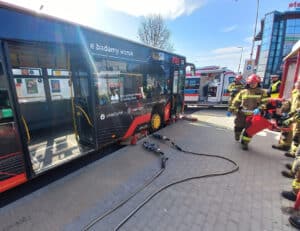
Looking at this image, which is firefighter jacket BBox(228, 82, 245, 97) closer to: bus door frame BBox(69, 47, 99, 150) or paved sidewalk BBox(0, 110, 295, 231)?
paved sidewalk BBox(0, 110, 295, 231)

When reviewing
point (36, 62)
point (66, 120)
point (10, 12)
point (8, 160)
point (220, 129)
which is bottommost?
point (220, 129)

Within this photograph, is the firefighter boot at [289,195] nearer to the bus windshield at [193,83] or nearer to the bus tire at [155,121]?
the bus tire at [155,121]

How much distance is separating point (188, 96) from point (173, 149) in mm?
8139

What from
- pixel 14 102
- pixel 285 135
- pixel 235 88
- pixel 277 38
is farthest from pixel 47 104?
pixel 277 38

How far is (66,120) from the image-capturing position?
20.1 ft

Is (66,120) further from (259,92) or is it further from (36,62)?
(259,92)

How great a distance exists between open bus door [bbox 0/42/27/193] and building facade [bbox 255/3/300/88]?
28.9 m

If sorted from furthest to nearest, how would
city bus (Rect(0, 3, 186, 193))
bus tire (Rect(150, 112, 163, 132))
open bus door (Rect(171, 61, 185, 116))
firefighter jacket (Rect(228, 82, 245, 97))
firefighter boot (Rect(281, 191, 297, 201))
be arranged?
1. firefighter jacket (Rect(228, 82, 245, 97))
2. open bus door (Rect(171, 61, 185, 116))
3. bus tire (Rect(150, 112, 163, 132))
4. firefighter boot (Rect(281, 191, 297, 201))
5. city bus (Rect(0, 3, 186, 193))

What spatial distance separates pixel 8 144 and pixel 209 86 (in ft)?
38.4

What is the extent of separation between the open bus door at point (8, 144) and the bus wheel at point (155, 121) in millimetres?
3815

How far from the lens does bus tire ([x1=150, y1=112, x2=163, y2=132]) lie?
18.5ft

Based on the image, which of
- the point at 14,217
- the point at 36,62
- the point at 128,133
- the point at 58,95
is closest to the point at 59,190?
the point at 14,217

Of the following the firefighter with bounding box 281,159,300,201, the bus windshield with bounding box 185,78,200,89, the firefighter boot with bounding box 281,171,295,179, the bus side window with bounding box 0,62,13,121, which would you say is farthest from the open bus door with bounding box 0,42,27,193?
the bus windshield with bounding box 185,78,200,89

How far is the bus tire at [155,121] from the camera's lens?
222 inches
